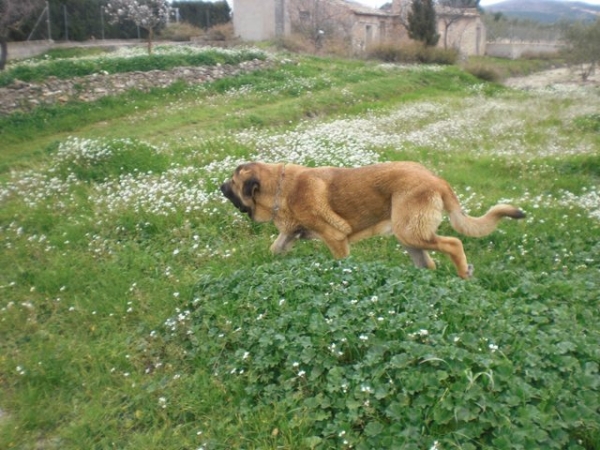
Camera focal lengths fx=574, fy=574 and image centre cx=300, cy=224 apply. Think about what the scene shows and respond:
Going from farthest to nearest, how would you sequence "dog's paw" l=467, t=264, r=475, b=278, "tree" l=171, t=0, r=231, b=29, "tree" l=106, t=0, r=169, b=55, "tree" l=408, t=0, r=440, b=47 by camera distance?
"tree" l=171, t=0, r=231, b=29 → "tree" l=408, t=0, r=440, b=47 → "tree" l=106, t=0, r=169, b=55 → "dog's paw" l=467, t=264, r=475, b=278

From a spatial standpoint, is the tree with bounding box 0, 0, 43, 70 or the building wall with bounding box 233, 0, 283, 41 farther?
the building wall with bounding box 233, 0, 283, 41

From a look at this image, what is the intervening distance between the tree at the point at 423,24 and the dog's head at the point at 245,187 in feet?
114

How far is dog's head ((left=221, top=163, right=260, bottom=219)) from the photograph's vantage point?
6.48 metres

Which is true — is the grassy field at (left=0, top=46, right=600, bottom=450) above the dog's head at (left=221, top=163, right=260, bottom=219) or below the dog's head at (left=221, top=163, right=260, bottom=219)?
below

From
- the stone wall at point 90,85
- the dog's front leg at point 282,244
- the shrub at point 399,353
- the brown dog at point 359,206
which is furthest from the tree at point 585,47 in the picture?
the shrub at point 399,353

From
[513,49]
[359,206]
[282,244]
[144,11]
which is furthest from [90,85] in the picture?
[513,49]

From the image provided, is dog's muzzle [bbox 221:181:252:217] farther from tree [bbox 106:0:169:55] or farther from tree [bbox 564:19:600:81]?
tree [bbox 564:19:600:81]

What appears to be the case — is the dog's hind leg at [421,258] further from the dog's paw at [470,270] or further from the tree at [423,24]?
the tree at [423,24]

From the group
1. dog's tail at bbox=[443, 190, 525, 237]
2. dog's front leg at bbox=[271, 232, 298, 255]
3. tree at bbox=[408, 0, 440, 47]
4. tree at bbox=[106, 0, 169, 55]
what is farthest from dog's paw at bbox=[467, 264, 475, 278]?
tree at bbox=[408, 0, 440, 47]

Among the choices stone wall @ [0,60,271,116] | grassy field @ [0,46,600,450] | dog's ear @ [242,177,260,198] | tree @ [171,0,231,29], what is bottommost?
grassy field @ [0,46,600,450]

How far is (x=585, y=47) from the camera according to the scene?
3425cm

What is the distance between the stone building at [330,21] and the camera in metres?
37.3

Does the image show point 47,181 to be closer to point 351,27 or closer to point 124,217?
point 124,217

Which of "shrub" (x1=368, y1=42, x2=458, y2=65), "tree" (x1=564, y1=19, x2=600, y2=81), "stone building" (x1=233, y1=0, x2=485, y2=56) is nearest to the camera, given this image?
"tree" (x1=564, y1=19, x2=600, y2=81)
